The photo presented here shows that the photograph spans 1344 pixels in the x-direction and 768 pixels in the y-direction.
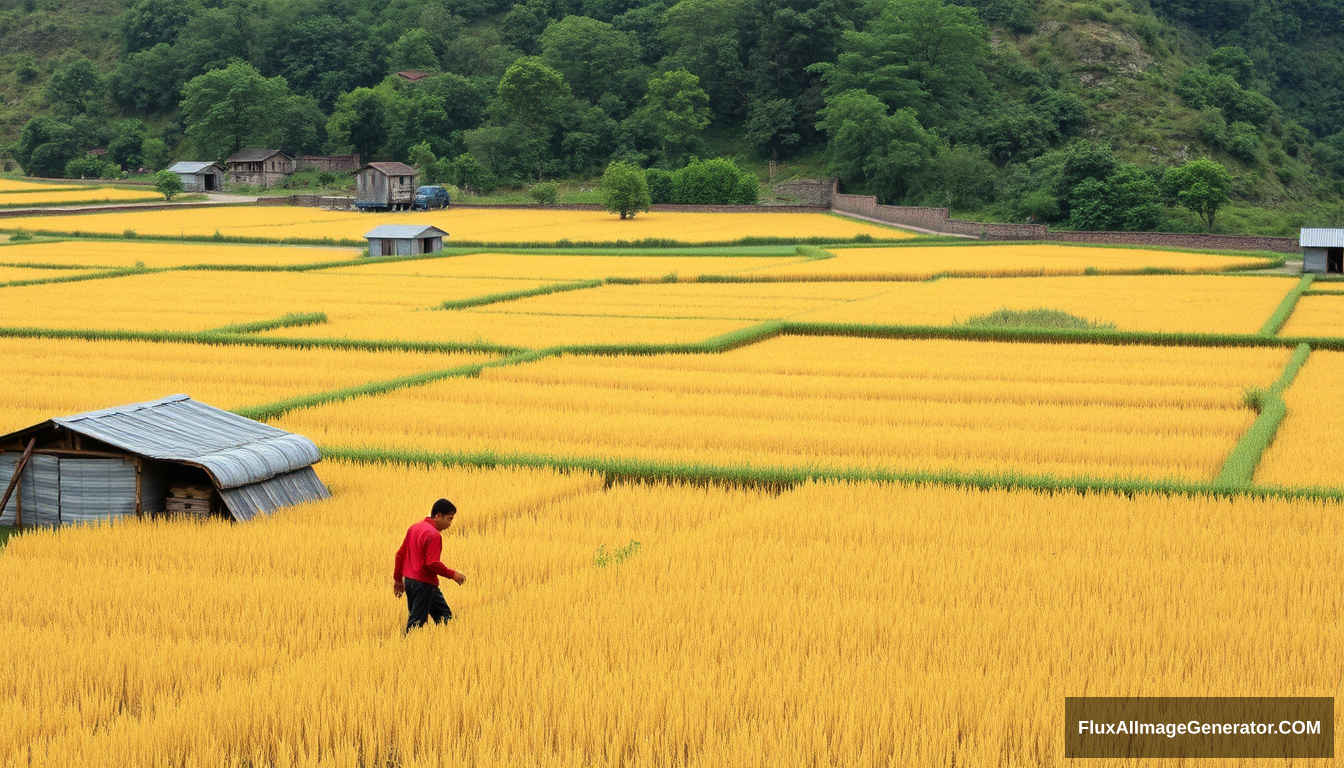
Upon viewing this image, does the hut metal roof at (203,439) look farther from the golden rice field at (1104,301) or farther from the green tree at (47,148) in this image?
the green tree at (47,148)

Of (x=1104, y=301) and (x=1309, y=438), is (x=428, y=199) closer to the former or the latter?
(x=1104, y=301)

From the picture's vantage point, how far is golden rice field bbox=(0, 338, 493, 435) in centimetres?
1664

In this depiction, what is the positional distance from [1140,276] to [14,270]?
110 feet


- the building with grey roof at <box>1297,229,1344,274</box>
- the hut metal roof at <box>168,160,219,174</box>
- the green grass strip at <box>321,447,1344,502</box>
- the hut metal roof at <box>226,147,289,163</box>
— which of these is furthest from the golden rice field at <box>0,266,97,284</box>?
the hut metal roof at <box>226,147,289,163</box>

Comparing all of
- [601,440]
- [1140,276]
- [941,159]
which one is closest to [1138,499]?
[601,440]

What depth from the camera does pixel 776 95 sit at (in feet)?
241

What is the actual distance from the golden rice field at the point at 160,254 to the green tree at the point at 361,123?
31412 millimetres

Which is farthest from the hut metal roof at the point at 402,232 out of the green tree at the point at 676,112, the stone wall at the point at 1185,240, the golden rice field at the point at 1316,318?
the golden rice field at the point at 1316,318

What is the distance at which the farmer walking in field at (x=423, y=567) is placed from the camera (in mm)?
7535

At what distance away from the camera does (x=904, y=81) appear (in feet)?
217

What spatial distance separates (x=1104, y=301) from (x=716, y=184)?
126 feet

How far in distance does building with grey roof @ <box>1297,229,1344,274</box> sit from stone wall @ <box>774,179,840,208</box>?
2937 cm

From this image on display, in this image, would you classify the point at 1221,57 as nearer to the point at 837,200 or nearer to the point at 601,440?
the point at 837,200

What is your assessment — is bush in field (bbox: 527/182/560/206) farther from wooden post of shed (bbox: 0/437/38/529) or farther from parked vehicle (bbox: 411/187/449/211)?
wooden post of shed (bbox: 0/437/38/529)
